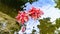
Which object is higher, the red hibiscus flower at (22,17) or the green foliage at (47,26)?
the red hibiscus flower at (22,17)

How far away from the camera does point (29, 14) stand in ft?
5.13

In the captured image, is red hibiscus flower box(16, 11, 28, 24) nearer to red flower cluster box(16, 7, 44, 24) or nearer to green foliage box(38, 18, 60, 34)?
red flower cluster box(16, 7, 44, 24)

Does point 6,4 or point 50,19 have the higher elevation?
point 6,4

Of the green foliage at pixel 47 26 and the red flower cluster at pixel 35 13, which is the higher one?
the red flower cluster at pixel 35 13

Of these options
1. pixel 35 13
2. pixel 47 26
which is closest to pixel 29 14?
pixel 35 13

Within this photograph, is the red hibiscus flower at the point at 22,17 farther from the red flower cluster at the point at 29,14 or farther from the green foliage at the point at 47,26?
the green foliage at the point at 47,26

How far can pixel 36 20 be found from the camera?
1.54 metres

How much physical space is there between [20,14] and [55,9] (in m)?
0.26

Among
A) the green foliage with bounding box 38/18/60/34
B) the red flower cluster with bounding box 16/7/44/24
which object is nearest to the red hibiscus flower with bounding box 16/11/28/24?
the red flower cluster with bounding box 16/7/44/24

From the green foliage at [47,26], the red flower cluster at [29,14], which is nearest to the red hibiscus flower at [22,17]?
the red flower cluster at [29,14]

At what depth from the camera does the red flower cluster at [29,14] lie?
154 centimetres

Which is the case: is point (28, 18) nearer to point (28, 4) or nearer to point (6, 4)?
point (28, 4)

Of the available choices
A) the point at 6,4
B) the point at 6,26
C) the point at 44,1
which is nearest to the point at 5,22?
the point at 6,26

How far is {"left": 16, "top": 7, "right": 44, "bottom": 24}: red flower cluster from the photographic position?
1541 millimetres
